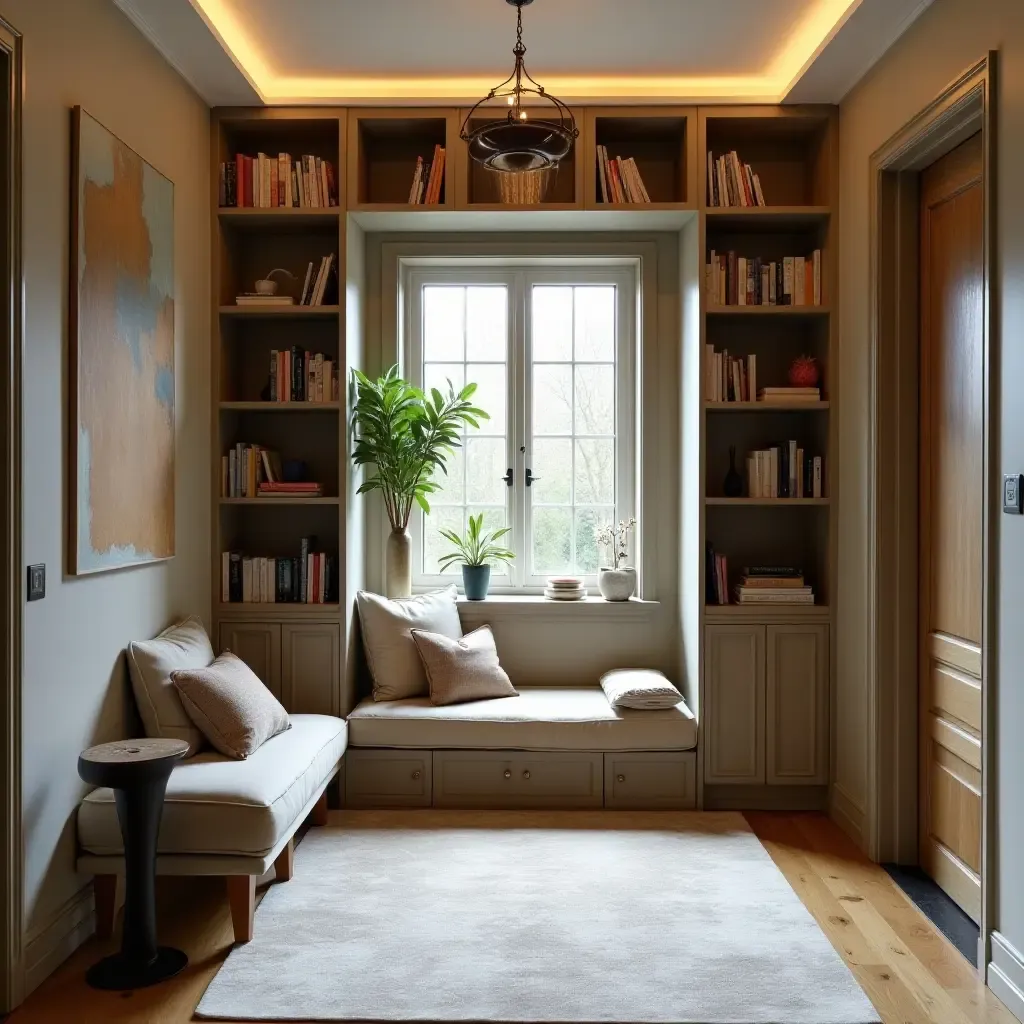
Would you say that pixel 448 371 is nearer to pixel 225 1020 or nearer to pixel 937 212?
pixel 937 212

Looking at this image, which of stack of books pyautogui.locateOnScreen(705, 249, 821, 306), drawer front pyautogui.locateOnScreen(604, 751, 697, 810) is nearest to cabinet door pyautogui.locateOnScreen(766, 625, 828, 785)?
drawer front pyautogui.locateOnScreen(604, 751, 697, 810)

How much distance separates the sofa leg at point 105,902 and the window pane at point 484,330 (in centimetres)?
285

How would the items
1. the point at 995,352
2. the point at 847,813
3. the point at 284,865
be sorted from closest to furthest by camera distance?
the point at 995,352
the point at 284,865
the point at 847,813

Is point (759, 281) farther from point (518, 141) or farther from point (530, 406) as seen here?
point (518, 141)

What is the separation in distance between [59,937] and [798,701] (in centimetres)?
294

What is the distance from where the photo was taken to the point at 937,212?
3521 mm

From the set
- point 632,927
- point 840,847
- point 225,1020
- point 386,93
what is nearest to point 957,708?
point 840,847

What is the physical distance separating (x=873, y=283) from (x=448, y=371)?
6.75ft

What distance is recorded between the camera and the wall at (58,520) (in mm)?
2775

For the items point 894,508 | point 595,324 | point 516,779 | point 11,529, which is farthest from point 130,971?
point 595,324

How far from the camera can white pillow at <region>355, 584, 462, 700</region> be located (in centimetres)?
443

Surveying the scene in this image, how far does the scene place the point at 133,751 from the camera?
2.91 m

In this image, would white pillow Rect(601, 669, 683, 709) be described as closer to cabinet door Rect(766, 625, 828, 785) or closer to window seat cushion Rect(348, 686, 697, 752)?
window seat cushion Rect(348, 686, 697, 752)

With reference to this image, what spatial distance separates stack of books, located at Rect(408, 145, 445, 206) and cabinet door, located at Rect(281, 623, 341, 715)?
6.24ft
